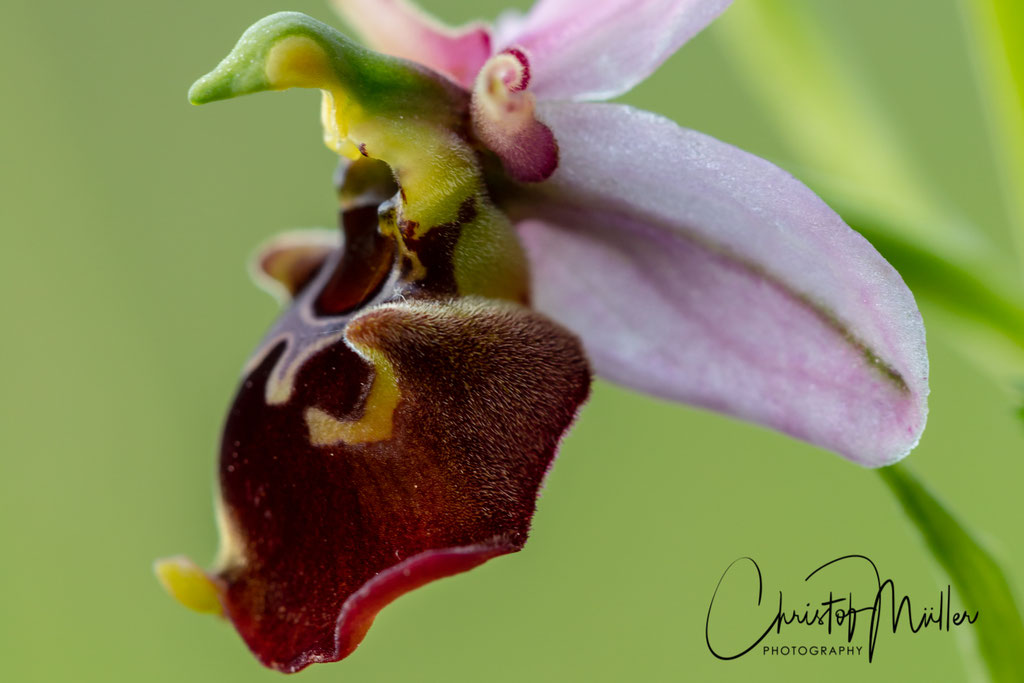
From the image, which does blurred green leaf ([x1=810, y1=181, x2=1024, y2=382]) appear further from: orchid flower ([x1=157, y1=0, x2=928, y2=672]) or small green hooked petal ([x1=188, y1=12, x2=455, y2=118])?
small green hooked petal ([x1=188, y1=12, x2=455, y2=118])

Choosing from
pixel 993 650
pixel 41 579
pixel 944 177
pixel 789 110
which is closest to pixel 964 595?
pixel 993 650

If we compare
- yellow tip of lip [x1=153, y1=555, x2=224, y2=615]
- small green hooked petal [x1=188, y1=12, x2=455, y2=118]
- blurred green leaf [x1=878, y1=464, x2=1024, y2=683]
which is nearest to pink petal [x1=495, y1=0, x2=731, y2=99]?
small green hooked petal [x1=188, y1=12, x2=455, y2=118]

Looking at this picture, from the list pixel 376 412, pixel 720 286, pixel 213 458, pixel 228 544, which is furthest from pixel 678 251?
pixel 213 458

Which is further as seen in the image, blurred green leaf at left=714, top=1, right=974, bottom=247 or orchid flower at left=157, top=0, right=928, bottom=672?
→ blurred green leaf at left=714, top=1, right=974, bottom=247

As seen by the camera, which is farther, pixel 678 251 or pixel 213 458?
pixel 213 458

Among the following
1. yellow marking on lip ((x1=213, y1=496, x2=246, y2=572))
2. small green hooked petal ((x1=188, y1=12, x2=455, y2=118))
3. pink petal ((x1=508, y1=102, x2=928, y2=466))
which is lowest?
yellow marking on lip ((x1=213, y1=496, x2=246, y2=572))

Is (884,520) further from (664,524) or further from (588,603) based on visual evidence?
(588,603)

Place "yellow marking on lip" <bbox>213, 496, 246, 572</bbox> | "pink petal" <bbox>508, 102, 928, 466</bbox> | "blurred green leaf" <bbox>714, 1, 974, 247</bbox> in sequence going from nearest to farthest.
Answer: "pink petal" <bbox>508, 102, 928, 466</bbox> < "yellow marking on lip" <bbox>213, 496, 246, 572</bbox> < "blurred green leaf" <bbox>714, 1, 974, 247</bbox>

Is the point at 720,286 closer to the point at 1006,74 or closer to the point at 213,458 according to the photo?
the point at 1006,74
